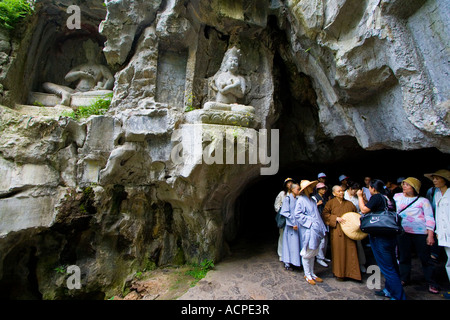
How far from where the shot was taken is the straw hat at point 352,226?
13.0 feet

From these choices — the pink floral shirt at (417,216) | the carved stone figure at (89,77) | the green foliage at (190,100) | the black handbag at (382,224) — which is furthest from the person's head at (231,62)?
the pink floral shirt at (417,216)

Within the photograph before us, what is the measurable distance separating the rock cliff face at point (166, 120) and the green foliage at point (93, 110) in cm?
40

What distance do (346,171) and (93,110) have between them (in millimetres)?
9264

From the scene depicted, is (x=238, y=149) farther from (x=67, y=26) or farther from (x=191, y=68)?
(x=67, y=26)

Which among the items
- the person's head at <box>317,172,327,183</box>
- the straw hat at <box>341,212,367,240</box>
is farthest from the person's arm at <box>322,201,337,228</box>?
the person's head at <box>317,172,327,183</box>

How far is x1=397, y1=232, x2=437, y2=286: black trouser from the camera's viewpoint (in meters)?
3.71

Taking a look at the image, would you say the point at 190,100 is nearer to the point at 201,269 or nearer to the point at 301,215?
the point at 301,215

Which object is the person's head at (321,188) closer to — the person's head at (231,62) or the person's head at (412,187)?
the person's head at (412,187)

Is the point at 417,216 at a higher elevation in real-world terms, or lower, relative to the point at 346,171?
lower

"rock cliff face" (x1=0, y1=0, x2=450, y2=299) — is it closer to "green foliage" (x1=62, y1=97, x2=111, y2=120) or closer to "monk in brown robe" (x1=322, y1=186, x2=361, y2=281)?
"green foliage" (x1=62, y1=97, x2=111, y2=120)

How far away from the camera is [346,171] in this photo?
30.8 ft

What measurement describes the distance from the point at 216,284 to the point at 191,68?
16.6ft

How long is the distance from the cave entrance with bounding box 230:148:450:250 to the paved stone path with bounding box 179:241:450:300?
5.69 feet

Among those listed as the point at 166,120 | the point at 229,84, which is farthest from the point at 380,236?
the point at 166,120
